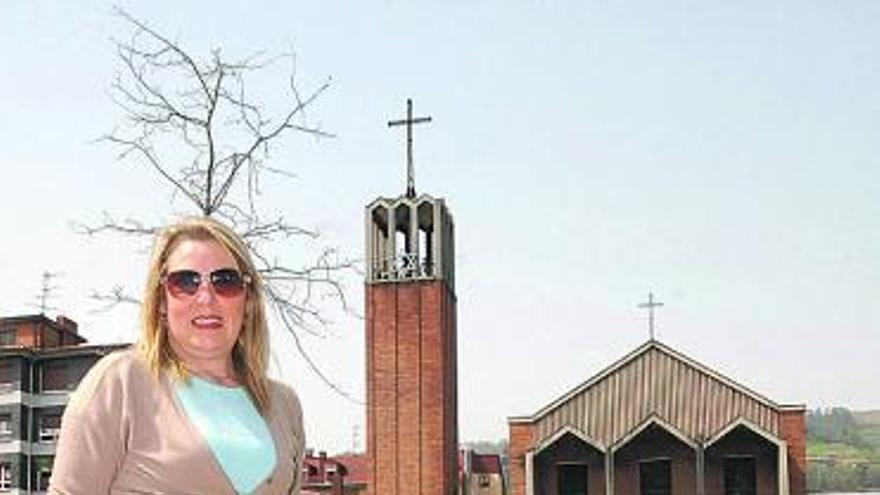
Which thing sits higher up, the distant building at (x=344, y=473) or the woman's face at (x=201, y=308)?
the woman's face at (x=201, y=308)

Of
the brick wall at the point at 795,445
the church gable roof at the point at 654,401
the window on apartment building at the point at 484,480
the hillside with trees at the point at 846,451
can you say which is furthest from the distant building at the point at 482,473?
the brick wall at the point at 795,445

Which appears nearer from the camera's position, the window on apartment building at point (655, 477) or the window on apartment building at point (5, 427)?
the window on apartment building at point (655, 477)

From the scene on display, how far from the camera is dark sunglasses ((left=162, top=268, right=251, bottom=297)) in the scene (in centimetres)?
293

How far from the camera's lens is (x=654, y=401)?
41.3m

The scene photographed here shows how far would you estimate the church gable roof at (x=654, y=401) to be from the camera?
4025 centimetres

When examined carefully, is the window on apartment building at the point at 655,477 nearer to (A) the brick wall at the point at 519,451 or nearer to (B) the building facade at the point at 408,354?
(A) the brick wall at the point at 519,451

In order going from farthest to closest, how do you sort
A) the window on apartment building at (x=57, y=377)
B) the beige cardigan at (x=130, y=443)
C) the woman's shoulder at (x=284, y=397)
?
1. the window on apartment building at (x=57, y=377)
2. the woman's shoulder at (x=284, y=397)
3. the beige cardigan at (x=130, y=443)

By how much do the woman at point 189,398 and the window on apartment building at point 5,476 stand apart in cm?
6305

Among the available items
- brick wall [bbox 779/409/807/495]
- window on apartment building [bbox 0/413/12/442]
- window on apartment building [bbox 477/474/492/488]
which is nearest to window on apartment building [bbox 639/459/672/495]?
brick wall [bbox 779/409/807/495]

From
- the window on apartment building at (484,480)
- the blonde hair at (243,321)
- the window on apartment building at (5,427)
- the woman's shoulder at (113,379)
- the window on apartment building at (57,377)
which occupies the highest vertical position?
the window on apartment building at (57,377)

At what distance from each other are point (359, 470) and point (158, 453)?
265 ft

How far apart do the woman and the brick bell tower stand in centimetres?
3338

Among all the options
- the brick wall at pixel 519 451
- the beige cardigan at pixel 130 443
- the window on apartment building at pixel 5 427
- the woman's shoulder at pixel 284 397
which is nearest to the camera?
the beige cardigan at pixel 130 443

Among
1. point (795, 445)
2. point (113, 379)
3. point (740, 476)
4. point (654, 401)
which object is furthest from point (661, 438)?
point (113, 379)
